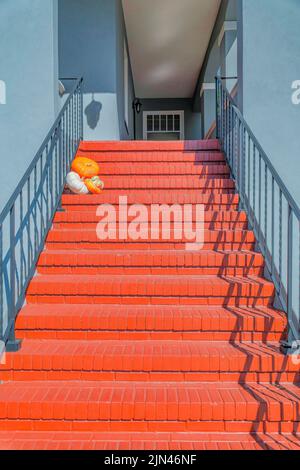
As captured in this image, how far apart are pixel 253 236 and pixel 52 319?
5.78 ft

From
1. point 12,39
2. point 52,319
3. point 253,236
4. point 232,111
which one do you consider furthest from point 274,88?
point 52,319

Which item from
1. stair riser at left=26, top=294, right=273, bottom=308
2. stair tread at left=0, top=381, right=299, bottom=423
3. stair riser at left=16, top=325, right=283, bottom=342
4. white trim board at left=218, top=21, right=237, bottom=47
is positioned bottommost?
stair tread at left=0, top=381, right=299, bottom=423

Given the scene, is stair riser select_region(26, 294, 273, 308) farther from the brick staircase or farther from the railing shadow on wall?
the railing shadow on wall

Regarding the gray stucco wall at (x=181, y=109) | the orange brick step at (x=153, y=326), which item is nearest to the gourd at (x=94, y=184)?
the orange brick step at (x=153, y=326)

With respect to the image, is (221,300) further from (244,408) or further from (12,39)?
(12,39)

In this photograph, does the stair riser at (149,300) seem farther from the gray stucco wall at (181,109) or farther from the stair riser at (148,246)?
the gray stucco wall at (181,109)

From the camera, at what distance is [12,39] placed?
364 centimetres

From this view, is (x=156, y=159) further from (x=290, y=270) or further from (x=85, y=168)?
(x=290, y=270)

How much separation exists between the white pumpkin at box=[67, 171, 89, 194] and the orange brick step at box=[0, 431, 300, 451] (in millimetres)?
2218

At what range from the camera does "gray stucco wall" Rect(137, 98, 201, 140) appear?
10.8m

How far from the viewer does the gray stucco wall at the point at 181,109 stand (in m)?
10.8

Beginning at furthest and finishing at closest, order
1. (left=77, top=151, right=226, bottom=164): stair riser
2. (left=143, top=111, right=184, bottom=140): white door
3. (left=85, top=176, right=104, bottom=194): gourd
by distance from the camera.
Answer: (left=143, top=111, right=184, bottom=140): white door
(left=77, top=151, right=226, bottom=164): stair riser
(left=85, top=176, right=104, bottom=194): gourd

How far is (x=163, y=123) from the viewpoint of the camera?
11055 millimetres

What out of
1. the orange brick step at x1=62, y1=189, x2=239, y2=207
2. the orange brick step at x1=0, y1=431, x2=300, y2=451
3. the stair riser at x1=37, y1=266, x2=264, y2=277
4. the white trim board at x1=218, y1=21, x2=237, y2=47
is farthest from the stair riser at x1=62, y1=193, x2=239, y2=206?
the white trim board at x1=218, y1=21, x2=237, y2=47
